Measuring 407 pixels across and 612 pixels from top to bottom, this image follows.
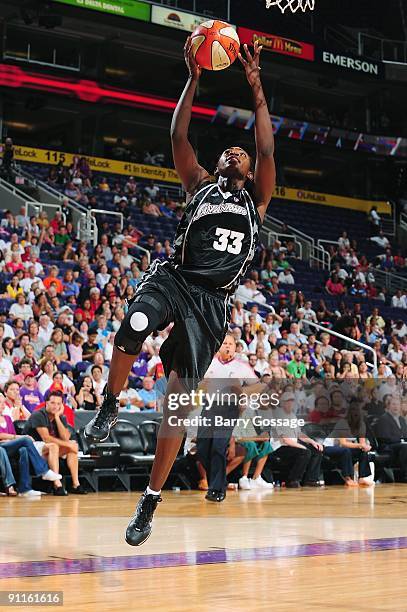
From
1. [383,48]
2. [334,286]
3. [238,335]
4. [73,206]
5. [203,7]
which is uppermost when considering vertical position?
[383,48]

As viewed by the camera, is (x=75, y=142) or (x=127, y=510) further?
(x=75, y=142)

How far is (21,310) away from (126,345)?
10389 millimetres

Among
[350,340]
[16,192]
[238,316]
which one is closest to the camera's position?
[238,316]

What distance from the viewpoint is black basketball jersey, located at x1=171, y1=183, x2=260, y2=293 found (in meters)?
5.91

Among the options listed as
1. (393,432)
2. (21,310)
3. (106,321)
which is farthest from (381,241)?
(21,310)

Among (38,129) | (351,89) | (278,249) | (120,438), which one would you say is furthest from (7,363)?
(351,89)

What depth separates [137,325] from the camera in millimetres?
5473

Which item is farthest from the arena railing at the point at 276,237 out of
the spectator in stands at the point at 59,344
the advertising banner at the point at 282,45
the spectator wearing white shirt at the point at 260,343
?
the spectator in stands at the point at 59,344

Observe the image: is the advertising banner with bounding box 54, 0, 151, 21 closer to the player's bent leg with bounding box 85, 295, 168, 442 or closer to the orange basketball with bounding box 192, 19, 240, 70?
the orange basketball with bounding box 192, 19, 240, 70

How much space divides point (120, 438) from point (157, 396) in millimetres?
1589

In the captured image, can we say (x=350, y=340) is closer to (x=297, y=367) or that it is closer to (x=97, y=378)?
(x=297, y=367)

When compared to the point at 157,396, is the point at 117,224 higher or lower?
higher

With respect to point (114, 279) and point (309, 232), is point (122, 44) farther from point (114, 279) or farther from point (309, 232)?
point (114, 279)

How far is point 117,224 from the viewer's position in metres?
22.4
